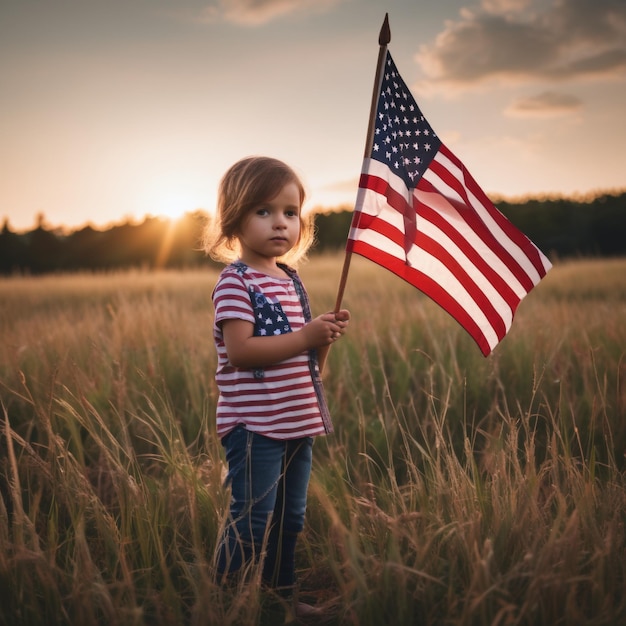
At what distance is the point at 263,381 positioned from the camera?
1.95 metres

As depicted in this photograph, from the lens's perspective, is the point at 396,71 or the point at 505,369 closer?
the point at 396,71

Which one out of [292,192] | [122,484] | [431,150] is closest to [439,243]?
[431,150]

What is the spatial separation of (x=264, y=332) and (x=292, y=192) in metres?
0.54

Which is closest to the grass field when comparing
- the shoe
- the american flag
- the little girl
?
the shoe

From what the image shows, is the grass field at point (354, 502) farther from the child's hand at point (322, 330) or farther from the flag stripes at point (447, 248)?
the child's hand at point (322, 330)

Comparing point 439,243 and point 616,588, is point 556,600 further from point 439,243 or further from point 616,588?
point 439,243

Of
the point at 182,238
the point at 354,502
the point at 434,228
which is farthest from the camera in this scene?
the point at 182,238

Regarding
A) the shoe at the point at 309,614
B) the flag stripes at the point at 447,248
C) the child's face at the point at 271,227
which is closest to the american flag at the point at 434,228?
the flag stripes at the point at 447,248

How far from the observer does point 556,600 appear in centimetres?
159

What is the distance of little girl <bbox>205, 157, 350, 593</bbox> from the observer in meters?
1.90

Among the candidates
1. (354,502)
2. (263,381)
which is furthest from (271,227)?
(354,502)

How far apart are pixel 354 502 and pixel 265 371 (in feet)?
2.81

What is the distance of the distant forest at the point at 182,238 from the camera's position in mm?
23359

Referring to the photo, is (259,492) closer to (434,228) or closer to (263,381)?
(263,381)
